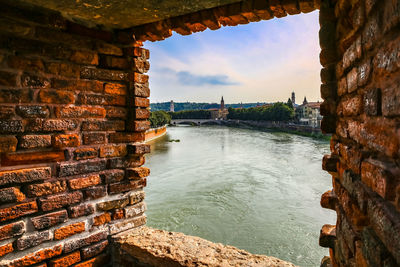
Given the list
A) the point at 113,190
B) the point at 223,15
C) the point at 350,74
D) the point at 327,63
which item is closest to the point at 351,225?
the point at 350,74

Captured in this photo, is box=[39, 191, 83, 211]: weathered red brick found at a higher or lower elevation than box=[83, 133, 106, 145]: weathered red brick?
lower

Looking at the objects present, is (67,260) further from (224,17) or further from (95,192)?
(224,17)

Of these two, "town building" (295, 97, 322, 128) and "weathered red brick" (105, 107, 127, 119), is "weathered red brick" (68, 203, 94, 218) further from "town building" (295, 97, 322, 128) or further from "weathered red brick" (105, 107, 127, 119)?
"town building" (295, 97, 322, 128)

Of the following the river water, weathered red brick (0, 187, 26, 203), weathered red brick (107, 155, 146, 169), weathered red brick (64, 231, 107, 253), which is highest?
weathered red brick (107, 155, 146, 169)

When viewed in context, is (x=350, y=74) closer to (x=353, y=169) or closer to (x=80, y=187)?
(x=353, y=169)

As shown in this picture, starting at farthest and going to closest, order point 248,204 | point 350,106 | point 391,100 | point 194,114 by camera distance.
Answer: point 194,114 → point 248,204 → point 350,106 → point 391,100

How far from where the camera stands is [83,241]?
1.94 m

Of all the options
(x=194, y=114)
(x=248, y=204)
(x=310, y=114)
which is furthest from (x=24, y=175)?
(x=194, y=114)

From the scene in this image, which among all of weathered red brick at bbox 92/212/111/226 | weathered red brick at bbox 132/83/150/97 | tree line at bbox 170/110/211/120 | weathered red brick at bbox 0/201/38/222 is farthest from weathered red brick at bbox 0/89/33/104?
tree line at bbox 170/110/211/120

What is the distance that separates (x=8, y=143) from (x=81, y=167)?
0.49 m

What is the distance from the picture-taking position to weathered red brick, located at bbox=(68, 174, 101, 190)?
1.86m

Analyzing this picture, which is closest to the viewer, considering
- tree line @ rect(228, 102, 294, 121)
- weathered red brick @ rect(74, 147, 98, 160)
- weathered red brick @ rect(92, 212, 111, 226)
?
weathered red brick @ rect(74, 147, 98, 160)

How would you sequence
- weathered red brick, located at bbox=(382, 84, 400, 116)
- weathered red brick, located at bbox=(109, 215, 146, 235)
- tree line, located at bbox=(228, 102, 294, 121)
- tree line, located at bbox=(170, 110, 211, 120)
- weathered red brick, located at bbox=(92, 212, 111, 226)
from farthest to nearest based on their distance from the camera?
1. tree line, located at bbox=(170, 110, 211, 120)
2. tree line, located at bbox=(228, 102, 294, 121)
3. weathered red brick, located at bbox=(109, 215, 146, 235)
4. weathered red brick, located at bbox=(92, 212, 111, 226)
5. weathered red brick, located at bbox=(382, 84, 400, 116)

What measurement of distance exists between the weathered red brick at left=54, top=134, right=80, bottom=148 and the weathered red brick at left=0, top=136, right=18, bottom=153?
0.79 ft
